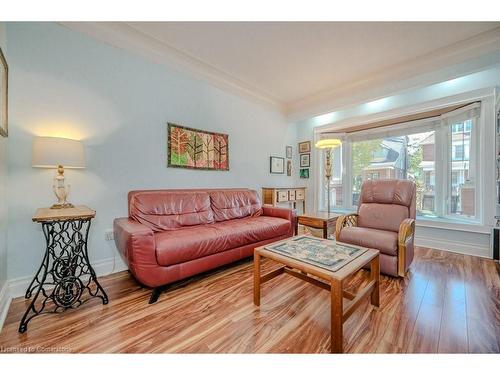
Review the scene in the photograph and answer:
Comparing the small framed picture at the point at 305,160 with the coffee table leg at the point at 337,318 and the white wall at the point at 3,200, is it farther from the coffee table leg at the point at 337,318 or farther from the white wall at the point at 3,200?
the white wall at the point at 3,200

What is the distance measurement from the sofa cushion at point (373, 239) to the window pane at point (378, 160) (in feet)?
6.23

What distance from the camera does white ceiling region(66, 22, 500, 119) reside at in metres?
2.07

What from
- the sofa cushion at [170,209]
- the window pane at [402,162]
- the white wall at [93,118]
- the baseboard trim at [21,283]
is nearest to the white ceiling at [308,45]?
the white wall at [93,118]

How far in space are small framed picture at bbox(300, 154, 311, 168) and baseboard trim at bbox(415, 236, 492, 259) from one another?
218cm

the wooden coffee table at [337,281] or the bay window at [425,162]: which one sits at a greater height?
the bay window at [425,162]

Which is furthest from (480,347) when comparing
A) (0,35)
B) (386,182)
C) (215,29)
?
(0,35)

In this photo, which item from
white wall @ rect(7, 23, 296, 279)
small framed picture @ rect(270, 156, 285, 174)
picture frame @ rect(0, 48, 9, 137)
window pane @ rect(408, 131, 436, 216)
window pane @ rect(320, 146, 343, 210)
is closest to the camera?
picture frame @ rect(0, 48, 9, 137)

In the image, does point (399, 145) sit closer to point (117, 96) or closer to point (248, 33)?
point (248, 33)

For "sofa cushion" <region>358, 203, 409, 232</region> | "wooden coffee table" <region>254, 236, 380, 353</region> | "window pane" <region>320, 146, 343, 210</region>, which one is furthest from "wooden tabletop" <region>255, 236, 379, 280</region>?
"window pane" <region>320, 146, 343, 210</region>

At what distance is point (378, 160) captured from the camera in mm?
3680

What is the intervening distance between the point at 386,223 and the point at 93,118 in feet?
10.9

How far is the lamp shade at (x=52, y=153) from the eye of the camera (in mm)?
1533

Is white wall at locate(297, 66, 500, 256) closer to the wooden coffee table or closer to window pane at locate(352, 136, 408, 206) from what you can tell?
window pane at locate(352, 136, 408, 206)

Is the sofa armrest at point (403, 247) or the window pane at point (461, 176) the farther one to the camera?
the window pane at point (461, 176)
